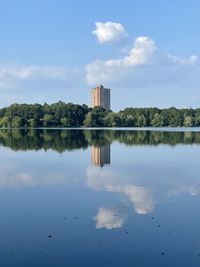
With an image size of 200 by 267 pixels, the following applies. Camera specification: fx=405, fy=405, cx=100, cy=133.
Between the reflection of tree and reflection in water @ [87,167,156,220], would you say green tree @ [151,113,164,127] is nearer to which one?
the reflection of tree

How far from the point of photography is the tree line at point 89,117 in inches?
4845

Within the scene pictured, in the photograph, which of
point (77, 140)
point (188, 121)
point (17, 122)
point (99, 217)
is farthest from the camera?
point (188, 121)

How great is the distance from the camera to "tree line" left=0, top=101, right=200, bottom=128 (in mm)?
123062

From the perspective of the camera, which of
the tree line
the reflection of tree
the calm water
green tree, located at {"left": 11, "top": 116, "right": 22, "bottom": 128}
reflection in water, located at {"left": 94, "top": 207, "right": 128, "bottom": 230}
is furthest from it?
the tree line

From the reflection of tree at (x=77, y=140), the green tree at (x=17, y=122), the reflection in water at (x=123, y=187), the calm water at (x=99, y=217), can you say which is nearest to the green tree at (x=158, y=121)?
the green tree at (x=17, y=122)

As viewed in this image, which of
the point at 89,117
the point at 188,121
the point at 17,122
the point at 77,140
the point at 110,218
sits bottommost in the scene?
the point at 110,218

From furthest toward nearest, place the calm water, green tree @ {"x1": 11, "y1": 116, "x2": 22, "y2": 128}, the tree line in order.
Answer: the tree line < green tree @ {"x1": 11, "y1": 116, "x2": 22, "y2": 128} < the calm water

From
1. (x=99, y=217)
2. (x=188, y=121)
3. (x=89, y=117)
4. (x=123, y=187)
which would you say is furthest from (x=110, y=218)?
(x=188, y=121)

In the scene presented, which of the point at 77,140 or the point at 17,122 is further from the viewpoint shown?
the point at 17,122

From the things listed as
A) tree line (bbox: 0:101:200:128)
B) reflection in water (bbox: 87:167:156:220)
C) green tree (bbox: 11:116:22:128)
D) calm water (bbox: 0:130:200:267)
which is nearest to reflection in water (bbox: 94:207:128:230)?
calm water (bbox: 0:130:200:267)

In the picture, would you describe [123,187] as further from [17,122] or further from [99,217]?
[17,122]

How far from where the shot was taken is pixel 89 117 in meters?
124

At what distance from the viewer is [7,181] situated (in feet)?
65.4

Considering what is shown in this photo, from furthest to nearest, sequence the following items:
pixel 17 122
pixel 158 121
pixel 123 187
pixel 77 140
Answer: pixel 158 121
pixel 17 122
pixel 77 140
pixel 123 187
